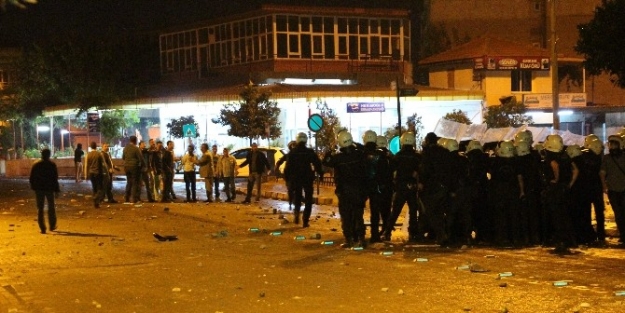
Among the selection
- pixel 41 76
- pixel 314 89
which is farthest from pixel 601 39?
pixel 41 76

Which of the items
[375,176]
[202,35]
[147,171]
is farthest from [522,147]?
[202,35]

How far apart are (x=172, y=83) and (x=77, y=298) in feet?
173

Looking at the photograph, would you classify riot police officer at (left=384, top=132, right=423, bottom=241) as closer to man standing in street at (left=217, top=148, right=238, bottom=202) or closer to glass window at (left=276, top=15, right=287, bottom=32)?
man standing in street at (left=217, top=148, right=238, bottom=202)

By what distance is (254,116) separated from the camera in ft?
151

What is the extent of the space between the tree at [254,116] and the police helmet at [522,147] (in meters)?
31.0

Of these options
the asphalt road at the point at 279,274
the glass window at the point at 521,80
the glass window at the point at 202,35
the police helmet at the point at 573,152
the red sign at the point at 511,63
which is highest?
the glass window at the point at 202,35

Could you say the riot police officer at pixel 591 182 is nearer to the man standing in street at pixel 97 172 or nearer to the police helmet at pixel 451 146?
the police helmet at pixel 451 146

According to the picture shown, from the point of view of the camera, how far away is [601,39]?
68.9 ft

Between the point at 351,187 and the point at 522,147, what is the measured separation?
9.03 feet

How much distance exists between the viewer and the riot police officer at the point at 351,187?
49.8ft

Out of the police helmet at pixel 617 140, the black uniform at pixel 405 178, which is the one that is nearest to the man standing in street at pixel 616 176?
the police helmet at pixel 617 140

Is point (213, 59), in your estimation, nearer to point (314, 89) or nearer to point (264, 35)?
point (264, 35)

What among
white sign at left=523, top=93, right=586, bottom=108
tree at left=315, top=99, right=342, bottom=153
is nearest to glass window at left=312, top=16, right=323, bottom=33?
tree at left=315, top=99, right=342, bottom=153

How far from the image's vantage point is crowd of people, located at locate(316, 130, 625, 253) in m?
14.8
